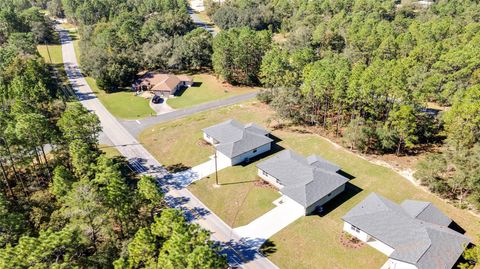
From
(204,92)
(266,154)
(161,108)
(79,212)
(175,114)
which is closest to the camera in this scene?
(79,212)

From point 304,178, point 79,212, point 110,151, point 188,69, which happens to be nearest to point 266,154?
point 304,178

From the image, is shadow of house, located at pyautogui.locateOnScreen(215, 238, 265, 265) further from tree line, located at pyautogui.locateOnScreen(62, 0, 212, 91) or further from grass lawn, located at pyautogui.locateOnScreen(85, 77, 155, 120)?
tree line, located at pyautogui.locateOnScreen(62, 0, 212, 91)

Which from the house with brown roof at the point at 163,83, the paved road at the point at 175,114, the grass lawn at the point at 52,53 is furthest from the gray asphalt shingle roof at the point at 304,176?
the grass lawn at the point at 52,53

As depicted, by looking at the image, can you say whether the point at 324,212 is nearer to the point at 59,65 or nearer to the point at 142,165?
the point at 142,165

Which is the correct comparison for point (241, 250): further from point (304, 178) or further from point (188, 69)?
point (188, 69)

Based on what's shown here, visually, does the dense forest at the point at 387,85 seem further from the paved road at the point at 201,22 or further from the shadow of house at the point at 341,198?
the paved road at the point at 201,22

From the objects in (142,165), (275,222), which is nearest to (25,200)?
(142,165)
